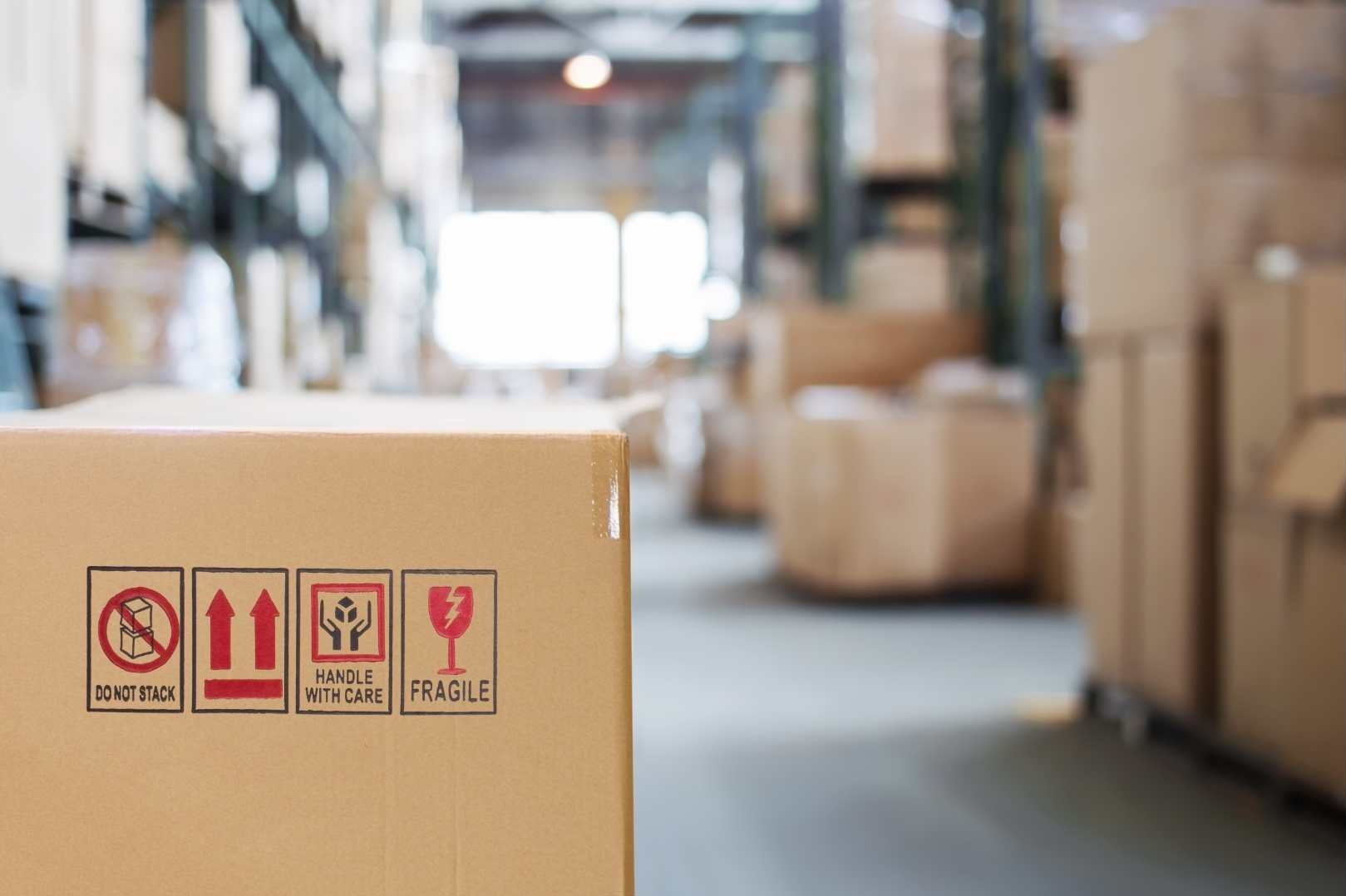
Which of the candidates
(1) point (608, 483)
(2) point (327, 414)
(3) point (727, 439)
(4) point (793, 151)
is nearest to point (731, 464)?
(3) point (727, 439)

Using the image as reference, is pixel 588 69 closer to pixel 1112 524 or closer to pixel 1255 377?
pixel 1112 524

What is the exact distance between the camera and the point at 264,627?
36.7 inches

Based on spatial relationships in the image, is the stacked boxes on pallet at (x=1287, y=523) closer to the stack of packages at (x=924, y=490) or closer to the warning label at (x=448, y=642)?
the warning label at (x=448, y=642)

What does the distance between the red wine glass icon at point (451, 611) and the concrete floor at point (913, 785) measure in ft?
4.94

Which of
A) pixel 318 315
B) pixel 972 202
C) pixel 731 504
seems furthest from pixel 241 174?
pixel 731 504

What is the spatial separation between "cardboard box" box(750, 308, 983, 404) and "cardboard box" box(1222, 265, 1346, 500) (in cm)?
361

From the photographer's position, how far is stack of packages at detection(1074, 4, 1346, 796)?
314cm

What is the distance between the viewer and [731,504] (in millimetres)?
9227

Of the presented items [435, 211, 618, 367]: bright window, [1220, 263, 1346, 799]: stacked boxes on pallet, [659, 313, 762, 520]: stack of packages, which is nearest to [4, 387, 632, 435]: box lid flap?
[1220, 263, 1346, 799]: stacked boxes on pallet

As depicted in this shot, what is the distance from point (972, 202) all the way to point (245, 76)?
12.5ft

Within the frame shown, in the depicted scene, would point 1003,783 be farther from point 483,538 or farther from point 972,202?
point 972,202

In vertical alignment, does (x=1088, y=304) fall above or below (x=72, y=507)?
above

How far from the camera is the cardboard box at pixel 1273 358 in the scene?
8.80 ft

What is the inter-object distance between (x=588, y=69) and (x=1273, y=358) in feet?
42.3
